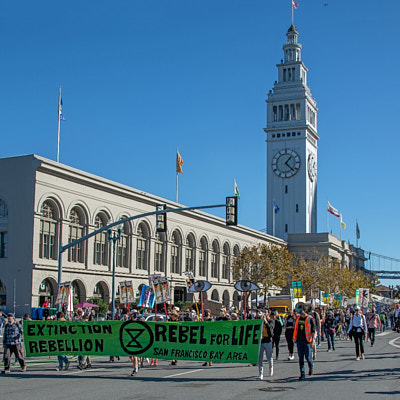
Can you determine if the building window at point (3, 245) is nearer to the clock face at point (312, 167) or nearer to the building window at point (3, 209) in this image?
the building window at point (3, 209)

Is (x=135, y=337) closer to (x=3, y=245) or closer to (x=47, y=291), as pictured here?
(x=47, y=291)

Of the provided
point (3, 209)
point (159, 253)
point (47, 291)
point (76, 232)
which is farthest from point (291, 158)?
point (3, 209)

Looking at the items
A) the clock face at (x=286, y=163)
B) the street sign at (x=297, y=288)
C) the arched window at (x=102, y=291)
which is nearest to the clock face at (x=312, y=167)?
the clock face at (x=286, y=163)

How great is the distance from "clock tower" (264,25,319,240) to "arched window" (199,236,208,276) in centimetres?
3219

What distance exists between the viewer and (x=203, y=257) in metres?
70.3

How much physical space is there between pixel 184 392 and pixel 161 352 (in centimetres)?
394

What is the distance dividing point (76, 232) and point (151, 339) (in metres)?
32.5

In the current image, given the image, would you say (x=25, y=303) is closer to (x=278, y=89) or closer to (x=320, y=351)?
(x=320, y=351)

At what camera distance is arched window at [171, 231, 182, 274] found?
6369 cm

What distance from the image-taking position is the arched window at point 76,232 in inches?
1932

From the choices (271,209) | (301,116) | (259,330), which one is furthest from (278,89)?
(259,330)

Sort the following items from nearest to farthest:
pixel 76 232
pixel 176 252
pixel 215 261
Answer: pixel 76 232
pixel 176 252
pixel 215 261

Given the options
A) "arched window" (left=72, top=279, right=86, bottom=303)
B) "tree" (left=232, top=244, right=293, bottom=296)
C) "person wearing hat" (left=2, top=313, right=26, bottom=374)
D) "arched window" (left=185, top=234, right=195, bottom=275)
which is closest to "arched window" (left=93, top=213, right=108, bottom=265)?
"arched window" (left=72, top=279, right=86, bottom=303)

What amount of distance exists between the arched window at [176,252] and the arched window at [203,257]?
206 inches
